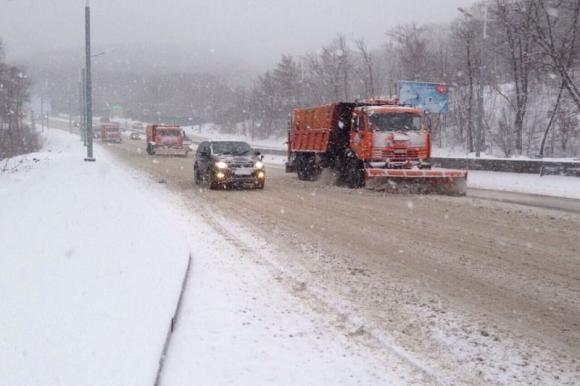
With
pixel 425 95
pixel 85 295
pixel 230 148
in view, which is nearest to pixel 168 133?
pixel 425 95

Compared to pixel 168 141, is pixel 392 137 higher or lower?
higher

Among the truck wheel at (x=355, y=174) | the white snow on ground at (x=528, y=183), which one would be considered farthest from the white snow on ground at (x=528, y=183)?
the truck wheel at (x=355, y=174)

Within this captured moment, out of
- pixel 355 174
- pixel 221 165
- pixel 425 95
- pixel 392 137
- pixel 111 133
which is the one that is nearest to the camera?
pixel 221 165

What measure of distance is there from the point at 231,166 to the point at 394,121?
→ 221 inches

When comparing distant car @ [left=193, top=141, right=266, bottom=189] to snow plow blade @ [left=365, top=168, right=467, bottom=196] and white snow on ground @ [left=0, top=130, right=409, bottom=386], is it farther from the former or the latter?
white snow on ground @ [left=0, top=130, right=409, bottom=386]

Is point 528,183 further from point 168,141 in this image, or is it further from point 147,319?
point 168,141

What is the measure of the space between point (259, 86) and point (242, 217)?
97.1 m

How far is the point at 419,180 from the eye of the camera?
18.0 meters

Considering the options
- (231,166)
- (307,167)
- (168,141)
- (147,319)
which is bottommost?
(147,319)

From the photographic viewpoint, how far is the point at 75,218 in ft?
35.3

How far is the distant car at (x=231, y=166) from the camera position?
1869cm

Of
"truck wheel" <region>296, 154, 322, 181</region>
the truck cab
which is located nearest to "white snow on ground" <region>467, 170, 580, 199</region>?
the truck cab

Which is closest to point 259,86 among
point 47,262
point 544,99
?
point 544,99

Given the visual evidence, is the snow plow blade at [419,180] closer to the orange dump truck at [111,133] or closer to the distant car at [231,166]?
the distant car at [231,166]
